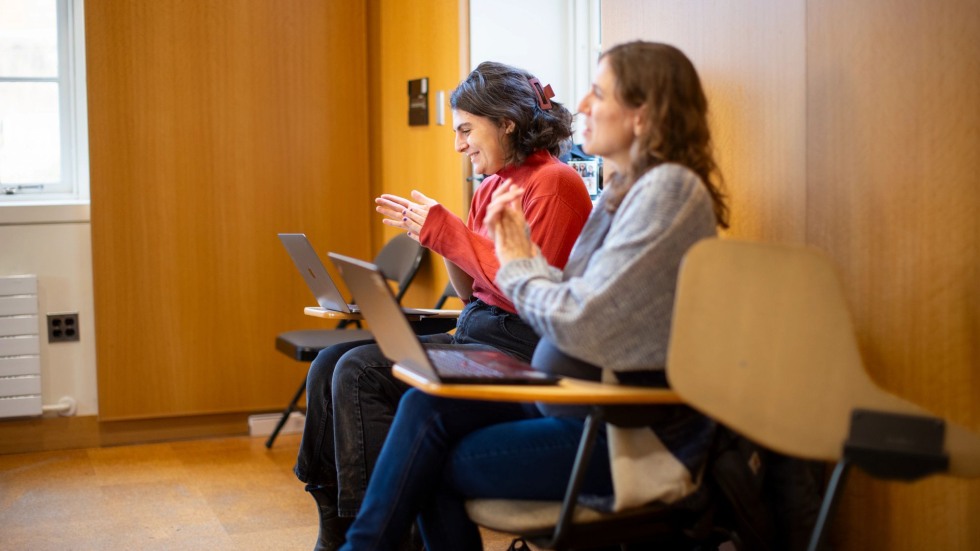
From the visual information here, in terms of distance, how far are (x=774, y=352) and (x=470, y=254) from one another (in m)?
1.03

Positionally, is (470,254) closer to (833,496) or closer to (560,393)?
(560,393)

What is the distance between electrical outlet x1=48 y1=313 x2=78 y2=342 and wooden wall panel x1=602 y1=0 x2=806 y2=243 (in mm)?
2818

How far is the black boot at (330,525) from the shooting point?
8.61 feet

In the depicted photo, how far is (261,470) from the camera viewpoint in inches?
153

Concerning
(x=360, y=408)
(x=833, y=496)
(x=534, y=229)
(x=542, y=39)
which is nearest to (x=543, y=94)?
(x=534, y=229)

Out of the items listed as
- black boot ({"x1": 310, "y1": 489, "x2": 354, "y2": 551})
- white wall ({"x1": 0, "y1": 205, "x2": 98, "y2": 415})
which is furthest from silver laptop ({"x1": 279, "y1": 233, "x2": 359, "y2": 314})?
white wall ({"x1": 0, "y1": 205, "x2": 98, "y2": 415})

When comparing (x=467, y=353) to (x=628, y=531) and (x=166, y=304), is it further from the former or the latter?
(x=166, y=304)

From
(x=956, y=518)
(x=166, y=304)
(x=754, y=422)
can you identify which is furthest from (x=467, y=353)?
(x=166, y=304)

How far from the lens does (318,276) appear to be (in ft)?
9.33

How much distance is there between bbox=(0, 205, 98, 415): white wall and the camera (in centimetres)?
418

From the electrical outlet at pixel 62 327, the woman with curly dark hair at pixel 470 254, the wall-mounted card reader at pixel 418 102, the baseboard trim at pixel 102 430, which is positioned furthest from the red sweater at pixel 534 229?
the electrical outlet at pixel 62 327

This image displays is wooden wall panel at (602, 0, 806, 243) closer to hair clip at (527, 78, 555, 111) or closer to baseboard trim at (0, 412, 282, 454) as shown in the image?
hair clip at (527, 78, 555, 111)

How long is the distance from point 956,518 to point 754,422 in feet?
1.70

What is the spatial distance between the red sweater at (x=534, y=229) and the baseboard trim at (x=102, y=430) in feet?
7.13
